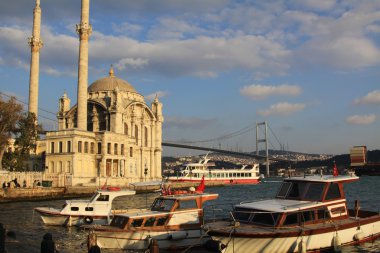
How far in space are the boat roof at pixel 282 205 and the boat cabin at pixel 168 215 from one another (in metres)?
2.60

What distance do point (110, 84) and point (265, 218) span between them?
6626 centimetres

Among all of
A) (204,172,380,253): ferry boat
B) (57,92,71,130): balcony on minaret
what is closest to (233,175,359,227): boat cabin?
(204,172,380,253): ferry boat

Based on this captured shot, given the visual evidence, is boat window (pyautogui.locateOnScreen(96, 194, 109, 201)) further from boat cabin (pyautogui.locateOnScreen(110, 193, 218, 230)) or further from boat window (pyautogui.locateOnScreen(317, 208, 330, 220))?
boat window (pyautogui.locateOnScreen(317, 208, 330, 220))

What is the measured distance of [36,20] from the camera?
64.9m

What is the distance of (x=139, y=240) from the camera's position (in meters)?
17.2

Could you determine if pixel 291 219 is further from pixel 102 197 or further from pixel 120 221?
pixel 102 197

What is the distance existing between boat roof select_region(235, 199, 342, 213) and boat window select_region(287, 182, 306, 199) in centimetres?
37

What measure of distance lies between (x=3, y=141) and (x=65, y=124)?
2772 centimetres

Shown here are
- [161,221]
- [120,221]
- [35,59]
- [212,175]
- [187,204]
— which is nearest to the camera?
[161,221]

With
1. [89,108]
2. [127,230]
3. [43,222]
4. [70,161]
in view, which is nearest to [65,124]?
[89,108]

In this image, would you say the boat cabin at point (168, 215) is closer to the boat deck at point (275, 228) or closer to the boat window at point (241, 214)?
the boat deck at point (275, 228)

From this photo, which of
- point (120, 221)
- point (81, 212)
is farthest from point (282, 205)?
point (81, 212)

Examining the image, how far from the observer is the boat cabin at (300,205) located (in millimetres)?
15711

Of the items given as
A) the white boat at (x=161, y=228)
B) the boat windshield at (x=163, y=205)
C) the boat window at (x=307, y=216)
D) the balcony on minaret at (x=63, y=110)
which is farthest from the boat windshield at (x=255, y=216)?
the balcony on minaret at (x=63, y=110)
